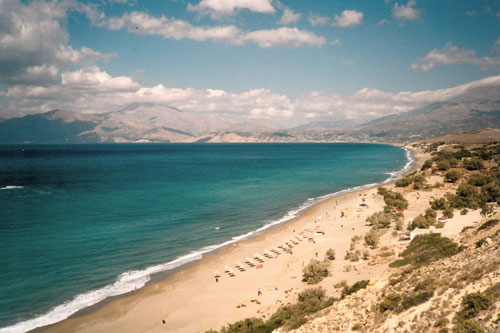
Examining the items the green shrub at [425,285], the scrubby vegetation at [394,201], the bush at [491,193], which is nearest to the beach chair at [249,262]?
the green shrub at [425,285]

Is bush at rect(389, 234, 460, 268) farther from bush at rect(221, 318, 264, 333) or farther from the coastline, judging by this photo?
bush at rect(221, 318, 264, 333)

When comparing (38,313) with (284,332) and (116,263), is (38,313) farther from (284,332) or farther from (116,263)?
(284,332)

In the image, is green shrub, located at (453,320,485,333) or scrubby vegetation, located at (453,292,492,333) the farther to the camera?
scrubby vegetation, located at (453,292,492,333)

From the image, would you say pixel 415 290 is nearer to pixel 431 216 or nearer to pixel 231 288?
pixel 231 288

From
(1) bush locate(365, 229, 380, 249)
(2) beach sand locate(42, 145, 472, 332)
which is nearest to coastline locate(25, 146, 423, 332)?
(2) beach sand locate(42, 145, 472, 332)

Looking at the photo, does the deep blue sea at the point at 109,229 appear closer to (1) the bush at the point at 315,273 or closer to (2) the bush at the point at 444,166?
(1) the bush at the point at 315,273

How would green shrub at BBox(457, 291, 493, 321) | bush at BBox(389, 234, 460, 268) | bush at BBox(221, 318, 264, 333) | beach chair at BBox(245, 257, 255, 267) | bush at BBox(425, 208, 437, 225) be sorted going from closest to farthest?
1. green shrub at BBox(457, 291, 493, 321)
2. bush at BBox(221, 318, 264, 333)
3. bush at BBox(389, 234, 460, 268)
4. beach chair at BBox(245, 257, 255, 267)
5. bush at BBox(425, 208, 437, 225)

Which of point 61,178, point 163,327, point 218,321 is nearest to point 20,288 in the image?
point 163,327
